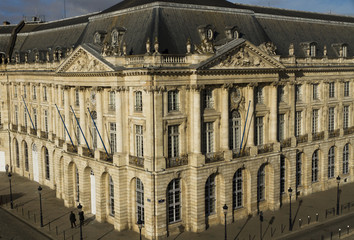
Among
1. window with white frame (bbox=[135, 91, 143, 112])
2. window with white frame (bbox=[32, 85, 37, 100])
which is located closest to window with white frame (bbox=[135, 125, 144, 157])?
window with white frame (bbox=[135, 91, 143, 112])

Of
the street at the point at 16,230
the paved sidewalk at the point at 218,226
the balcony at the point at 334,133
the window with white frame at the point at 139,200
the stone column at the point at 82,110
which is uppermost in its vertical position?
the stone column at the point at 82,110

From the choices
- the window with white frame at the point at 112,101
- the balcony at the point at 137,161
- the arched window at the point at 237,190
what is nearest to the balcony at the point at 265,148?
the arched window at the point at 237,190

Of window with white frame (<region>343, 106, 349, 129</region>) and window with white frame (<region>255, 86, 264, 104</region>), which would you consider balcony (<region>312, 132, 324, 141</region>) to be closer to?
window with white frame (<region>343, 106, 349, 129</region>)

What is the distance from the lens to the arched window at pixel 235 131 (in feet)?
160

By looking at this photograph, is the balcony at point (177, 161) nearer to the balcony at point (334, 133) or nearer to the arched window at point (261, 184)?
the arched window at point (261, 184)

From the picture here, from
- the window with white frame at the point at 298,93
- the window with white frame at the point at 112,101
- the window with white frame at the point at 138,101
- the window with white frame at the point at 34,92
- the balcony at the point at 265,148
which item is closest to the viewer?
the window with white frame at the point at 138,101

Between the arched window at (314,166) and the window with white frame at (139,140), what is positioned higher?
the window with white frame at (139,140)

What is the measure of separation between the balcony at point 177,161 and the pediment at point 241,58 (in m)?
8.81

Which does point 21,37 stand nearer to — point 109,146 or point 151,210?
point 109,146

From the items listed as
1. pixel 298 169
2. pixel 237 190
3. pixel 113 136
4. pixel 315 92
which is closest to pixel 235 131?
pixel 237 190

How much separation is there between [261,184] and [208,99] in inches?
490

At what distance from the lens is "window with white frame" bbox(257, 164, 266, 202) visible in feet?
170

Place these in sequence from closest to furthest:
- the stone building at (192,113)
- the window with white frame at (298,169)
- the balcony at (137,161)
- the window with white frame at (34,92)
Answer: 1. the stone building at (192,113)
2. the balcony at (137,161)
3. the window with white frame at (298,169)
4. the window with white frame at (34,92)

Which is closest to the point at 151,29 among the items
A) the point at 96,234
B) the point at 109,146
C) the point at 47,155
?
the point at 109,146
